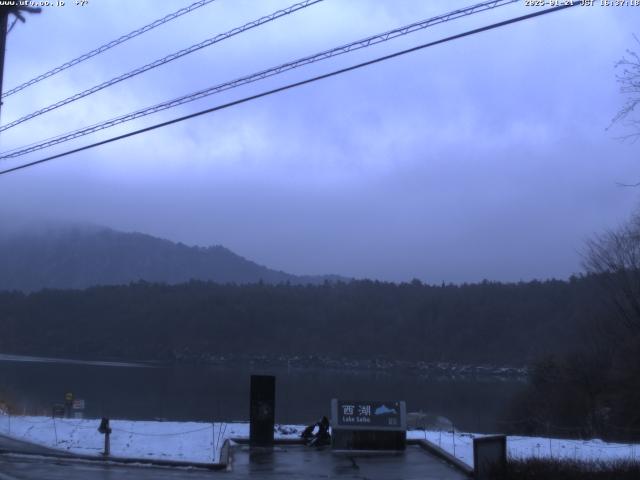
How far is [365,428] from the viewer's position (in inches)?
782

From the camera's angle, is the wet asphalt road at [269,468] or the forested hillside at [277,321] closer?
the wet asphalt road at [269,468]

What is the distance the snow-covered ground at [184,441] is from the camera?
766 inches

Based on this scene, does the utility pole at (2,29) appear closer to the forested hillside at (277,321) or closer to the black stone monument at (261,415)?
the black stone monument at (261,415)

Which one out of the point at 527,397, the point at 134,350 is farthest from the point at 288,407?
the point at 134,350

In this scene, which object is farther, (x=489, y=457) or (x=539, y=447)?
(x=539, y=447)

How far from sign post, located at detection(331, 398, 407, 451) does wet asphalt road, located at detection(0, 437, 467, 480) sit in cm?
47

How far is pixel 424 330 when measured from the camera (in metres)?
108

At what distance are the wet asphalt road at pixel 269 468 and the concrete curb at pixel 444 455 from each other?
17 centimetres

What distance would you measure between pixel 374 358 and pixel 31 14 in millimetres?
92170

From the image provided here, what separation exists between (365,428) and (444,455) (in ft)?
7.10

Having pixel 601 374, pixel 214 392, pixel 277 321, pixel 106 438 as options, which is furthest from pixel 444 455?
pixel 277 321

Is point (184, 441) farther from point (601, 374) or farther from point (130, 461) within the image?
point (601, 374)

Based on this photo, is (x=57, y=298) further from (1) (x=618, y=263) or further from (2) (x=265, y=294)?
(1) (x=618, y=263)

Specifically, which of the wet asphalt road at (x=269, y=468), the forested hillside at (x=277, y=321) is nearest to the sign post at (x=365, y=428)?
the wet asphalt road at (x=269, y=468)
